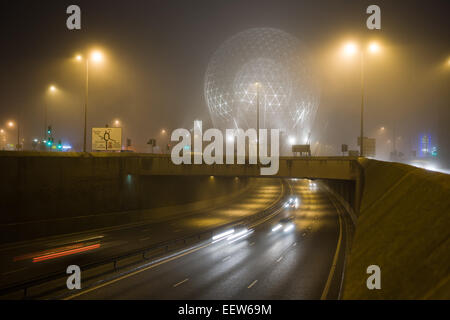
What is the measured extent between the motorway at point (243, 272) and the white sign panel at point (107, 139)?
1541 cm

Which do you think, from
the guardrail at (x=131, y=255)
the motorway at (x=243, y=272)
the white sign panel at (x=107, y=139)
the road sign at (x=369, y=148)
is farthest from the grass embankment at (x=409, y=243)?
the white sign panel at (x=107, y=139)

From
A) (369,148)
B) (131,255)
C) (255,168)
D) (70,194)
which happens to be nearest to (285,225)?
(255,168)

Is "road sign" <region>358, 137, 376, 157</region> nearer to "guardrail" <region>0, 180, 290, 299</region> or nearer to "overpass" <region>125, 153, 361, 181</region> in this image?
"overpass" <region>125, 153, 361, 181</region>

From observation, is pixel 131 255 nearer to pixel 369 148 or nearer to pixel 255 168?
pixel 255 168

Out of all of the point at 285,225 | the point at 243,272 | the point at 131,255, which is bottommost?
the point at 285,225

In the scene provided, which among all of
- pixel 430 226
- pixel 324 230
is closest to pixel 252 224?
pixel 324 230

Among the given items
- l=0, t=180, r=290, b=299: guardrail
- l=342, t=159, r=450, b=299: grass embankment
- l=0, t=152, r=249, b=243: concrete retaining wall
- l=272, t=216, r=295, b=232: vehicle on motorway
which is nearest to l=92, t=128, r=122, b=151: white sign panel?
l=0, t=152, r=249, b=243: concrete retaining wall

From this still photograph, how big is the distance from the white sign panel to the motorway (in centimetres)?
1541

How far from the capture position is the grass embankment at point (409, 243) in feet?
25.4

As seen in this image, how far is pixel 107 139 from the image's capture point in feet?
130

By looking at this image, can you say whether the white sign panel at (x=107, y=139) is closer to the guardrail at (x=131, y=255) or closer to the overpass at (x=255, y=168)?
the overpass at (x=255, y=168)

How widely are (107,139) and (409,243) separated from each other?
35696mm

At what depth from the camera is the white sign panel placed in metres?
39.3

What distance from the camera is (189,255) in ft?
96.6
